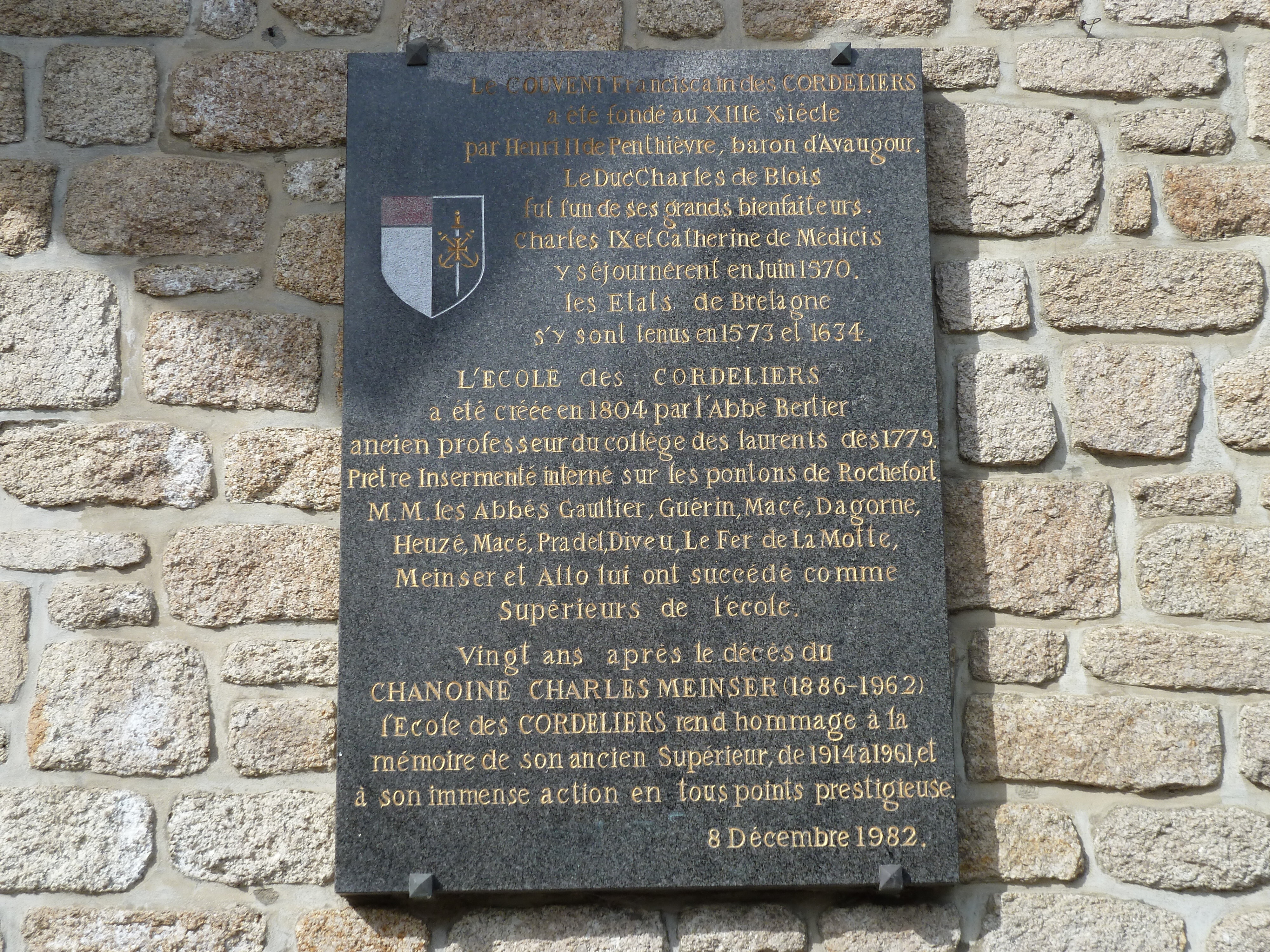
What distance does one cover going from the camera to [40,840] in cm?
233

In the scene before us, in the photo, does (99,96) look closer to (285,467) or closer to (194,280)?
(194,280)

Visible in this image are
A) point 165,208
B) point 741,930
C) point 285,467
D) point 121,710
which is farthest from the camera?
point 165,208

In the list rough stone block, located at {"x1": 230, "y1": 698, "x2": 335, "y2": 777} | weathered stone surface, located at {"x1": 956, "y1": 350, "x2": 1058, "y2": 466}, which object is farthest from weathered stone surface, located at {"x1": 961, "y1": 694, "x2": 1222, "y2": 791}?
rough stone block, located at {"x1": 230, "y1": 698, "x2": 335, "y2": 777}

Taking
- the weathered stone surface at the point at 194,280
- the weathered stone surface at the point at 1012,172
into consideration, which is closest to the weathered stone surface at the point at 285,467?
the weathered stone surface at the point at 194,280

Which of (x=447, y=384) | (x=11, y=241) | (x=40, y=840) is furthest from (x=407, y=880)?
(x=11, y=241)

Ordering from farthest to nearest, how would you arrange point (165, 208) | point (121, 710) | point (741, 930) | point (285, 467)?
point (165, 208), point (285, 467), point (121, 710), point (741, 930)

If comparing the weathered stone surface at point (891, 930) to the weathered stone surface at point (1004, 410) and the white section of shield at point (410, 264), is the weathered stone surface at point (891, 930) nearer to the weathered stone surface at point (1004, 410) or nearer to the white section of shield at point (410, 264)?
the weathered stone surface at point (1004, 410)

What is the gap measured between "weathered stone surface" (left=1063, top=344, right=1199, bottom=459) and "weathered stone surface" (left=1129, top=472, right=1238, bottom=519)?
8 cm

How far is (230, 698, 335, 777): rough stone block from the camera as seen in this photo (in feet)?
7.73

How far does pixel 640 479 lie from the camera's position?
2363 mm

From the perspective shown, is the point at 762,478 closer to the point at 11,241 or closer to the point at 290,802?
the point at 290,802

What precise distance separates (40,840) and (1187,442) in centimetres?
294

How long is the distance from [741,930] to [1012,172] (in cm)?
200

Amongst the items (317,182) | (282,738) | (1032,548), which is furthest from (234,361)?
(1032,548)
